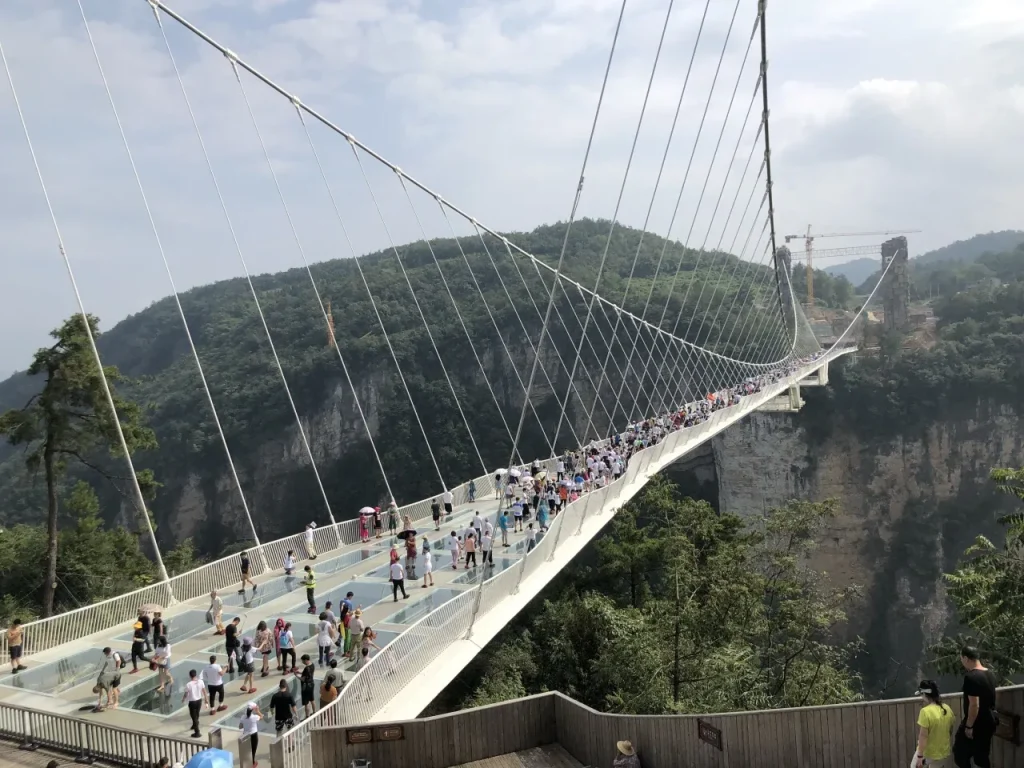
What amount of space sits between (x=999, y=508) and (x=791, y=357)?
61.9 feet

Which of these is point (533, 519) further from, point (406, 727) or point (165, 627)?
point (406, 727)

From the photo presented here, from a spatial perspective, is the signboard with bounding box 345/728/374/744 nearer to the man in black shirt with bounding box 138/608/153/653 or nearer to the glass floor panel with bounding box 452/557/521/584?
the man in black shirt with bounding box 138/608/153/653

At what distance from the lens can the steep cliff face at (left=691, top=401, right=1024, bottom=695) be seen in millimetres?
44031

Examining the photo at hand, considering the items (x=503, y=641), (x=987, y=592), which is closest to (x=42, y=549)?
(x=503, y=641)

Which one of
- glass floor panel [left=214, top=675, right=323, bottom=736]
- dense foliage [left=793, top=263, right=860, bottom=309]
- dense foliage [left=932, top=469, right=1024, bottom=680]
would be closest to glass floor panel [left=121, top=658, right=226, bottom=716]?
glass floor panel [left=214, top=675, right=323, bottom=736]

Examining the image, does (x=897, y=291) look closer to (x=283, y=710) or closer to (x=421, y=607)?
(x=421, y=607)

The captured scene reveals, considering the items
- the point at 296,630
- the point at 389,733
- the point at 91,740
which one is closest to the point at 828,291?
the point at 296,630

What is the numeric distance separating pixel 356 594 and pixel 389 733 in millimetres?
5169

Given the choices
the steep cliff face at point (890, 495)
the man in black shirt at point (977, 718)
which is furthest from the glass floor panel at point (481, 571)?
the steep cliff face at point (890, 495)

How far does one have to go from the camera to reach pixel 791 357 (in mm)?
59500

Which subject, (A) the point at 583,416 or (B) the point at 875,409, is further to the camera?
(A) the point at 583,416

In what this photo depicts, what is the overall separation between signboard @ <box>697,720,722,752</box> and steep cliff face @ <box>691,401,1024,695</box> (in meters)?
41.7

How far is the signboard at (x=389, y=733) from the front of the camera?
6.25 meters

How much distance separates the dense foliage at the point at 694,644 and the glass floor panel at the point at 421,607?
200 inches
